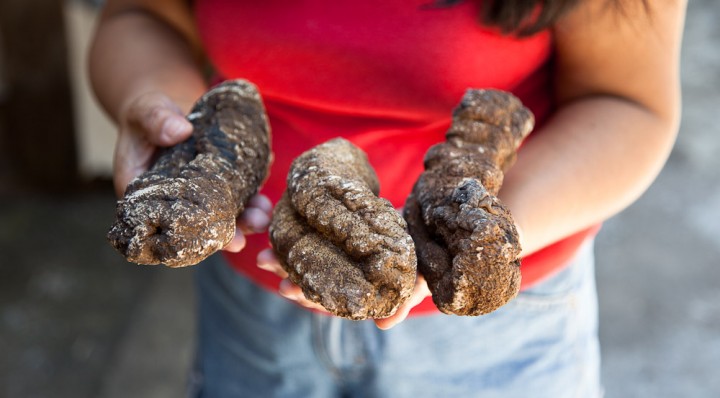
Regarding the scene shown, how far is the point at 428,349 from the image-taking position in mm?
1449

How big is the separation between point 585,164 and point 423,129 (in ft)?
1.02

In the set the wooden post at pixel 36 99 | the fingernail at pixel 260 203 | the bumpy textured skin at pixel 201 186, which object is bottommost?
the wooden post at pixel 36 99

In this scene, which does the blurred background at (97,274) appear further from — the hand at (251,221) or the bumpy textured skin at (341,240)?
the bumpy textured skin at (341,240)

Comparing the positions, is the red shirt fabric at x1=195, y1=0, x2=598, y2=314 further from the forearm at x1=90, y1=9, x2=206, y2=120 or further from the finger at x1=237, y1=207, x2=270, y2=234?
the finger at x1=237, y1=207, x2=270, y2=234

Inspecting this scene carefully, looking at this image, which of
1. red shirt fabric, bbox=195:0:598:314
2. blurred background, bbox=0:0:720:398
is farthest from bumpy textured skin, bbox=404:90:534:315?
blurred background, bbox=0:0:720:398

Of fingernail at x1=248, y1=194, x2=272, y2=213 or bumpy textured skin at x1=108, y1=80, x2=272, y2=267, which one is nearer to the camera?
bumpy textured skin at x1=108, y1=80, x2=272, y2=267

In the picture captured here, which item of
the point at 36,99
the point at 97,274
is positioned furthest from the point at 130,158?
the point at 36,99

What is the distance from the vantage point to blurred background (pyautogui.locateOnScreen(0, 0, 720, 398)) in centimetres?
282

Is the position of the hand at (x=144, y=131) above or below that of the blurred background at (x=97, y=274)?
above

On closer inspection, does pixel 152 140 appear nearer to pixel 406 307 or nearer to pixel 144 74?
pixel 144 74

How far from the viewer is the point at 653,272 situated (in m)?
3.27

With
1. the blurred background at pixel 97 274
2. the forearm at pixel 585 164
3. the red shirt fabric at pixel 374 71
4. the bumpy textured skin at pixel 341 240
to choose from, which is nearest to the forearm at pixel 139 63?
the red shirt fabric at pixel 374 71

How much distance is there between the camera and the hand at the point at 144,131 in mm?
1213

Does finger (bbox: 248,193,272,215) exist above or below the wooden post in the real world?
above
